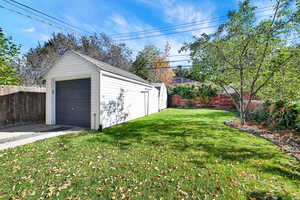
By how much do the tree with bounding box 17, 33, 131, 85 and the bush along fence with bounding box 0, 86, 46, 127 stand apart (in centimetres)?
787

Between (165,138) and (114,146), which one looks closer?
(114,146)

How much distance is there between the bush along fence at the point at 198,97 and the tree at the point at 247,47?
1001 centimetres

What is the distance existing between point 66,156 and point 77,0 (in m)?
8.20

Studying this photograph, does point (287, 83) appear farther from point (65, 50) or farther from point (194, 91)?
point (65, 50)

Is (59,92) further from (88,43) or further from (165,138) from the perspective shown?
(88,43)

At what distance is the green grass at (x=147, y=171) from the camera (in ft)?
6.73

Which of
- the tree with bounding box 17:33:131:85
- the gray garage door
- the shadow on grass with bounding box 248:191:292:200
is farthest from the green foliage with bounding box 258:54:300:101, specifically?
the tree with bounding box 17:33:131:85

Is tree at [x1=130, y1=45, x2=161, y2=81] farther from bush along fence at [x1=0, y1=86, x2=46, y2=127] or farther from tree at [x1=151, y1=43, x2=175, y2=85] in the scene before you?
bush along fence at [x1=0, y1=86, x2=46, y2=127]

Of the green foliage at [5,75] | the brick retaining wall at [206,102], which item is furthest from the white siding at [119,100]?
the brick retaining wall at [206,102]

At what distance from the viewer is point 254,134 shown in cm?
559

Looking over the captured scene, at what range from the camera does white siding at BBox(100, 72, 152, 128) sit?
6293 mm

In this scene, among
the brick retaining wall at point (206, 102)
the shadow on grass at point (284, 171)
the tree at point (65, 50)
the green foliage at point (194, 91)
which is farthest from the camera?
the green foliage at point (194, 91)

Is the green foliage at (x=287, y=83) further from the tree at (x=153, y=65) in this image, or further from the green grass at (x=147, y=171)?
the tree at (x=153, y=65)

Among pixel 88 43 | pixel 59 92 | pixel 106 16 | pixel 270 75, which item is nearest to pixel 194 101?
pixel 270 75
